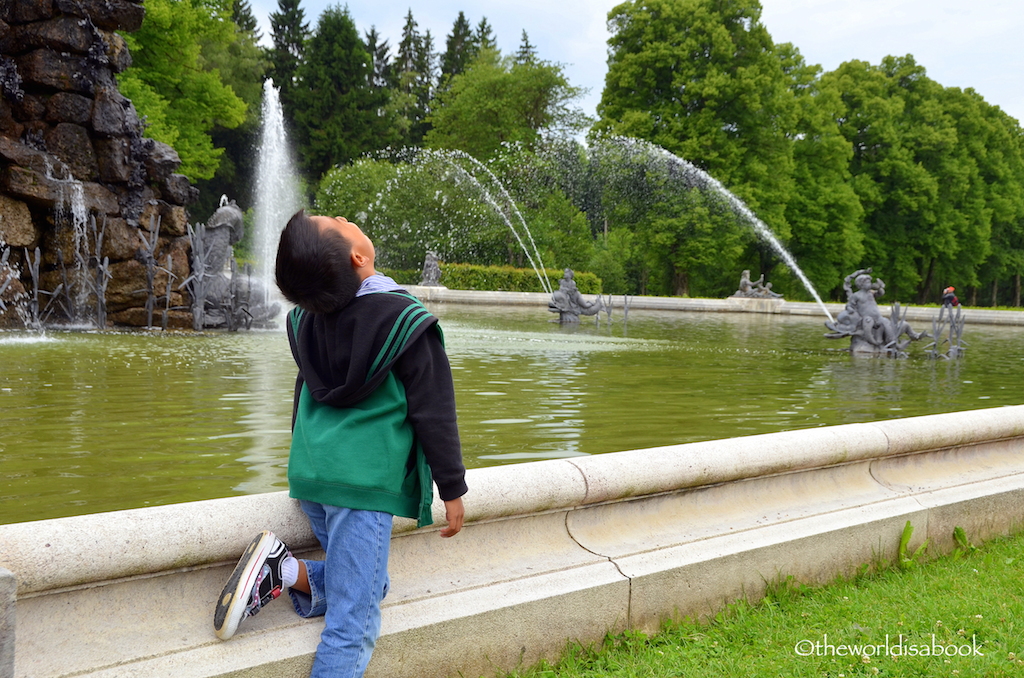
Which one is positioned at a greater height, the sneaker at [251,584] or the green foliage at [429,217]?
the green foliage at [429,217]

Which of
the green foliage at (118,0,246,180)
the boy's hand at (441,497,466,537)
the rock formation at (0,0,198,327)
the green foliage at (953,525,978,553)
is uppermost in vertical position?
the green foliage at (118,0,246,180)

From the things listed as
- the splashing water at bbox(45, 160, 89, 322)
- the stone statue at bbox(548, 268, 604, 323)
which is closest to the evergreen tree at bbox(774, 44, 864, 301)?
the stone statue at bbox(548, 268, 604, 323)

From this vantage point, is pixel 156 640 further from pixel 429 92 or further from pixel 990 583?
pixel 429 92

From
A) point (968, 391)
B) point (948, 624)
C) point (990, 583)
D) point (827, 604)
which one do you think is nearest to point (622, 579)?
point (827, 604)

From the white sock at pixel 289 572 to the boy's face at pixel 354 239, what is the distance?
3.07ft

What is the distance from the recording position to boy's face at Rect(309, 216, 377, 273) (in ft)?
8.79

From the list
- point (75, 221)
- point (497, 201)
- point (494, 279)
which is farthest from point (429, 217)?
point (75, 221)

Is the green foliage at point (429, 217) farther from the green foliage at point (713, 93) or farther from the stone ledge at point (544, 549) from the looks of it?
the stone ledge at point (544, 549)

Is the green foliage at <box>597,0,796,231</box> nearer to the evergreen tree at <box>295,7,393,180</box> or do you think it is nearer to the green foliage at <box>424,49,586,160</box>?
the green foliage at <box>424,49,586,160</box>

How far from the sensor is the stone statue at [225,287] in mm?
15797

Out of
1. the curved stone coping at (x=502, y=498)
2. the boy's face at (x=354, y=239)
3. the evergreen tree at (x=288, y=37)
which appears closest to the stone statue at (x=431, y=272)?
the evergreen tree at (x=288, y=37)

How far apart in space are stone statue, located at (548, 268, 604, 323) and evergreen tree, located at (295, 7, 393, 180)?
124 feet

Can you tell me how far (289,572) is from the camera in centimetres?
268

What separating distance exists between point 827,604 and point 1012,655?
681 mm
